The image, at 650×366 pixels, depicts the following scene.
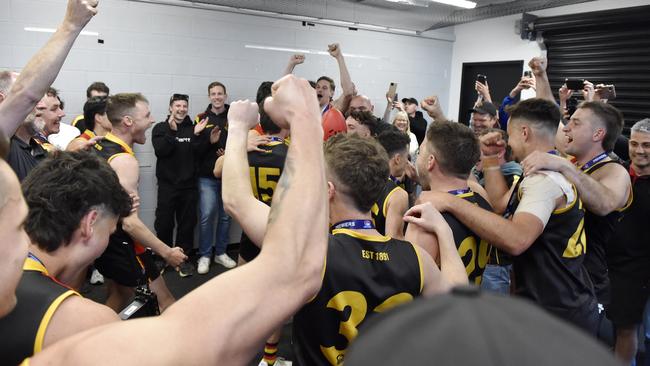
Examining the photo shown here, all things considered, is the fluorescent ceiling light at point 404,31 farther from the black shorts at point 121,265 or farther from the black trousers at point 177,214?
the black shorts at point 121,265

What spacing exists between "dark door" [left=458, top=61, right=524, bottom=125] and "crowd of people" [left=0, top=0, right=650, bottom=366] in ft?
10.7

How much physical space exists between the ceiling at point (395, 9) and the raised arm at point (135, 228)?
3444mm

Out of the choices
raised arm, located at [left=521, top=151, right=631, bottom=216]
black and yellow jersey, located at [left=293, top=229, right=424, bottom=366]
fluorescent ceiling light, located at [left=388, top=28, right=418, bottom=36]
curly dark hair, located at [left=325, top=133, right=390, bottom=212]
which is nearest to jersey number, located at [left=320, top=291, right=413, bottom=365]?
black and yellow jersey, located at [left=293, top=229, right=424, bottom=366]

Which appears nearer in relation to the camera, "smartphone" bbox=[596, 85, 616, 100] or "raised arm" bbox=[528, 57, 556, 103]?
"raised arm" bbox=[528, 57, 556, 103]

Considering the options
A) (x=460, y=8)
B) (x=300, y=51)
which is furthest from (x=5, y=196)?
(x=460, y=8)

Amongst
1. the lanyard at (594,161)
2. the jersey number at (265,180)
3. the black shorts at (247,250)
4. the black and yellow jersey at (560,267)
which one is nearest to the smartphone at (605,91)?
the lanyard at (594,161)

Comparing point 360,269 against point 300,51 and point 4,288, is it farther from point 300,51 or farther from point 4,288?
point 300,51

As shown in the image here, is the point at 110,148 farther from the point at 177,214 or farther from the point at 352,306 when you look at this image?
the point at 177,214

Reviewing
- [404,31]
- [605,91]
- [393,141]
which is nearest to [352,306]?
[393,141]

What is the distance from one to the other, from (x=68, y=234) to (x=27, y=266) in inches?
12.7

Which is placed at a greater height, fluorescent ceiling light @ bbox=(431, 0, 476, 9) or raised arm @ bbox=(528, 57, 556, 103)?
fluorescent ceiling light @ bbox=(431, 0, 476, 9)

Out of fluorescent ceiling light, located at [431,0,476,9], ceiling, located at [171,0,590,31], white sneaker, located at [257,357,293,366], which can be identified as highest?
fluorescent ceiling light, located at [431,0,476,9]

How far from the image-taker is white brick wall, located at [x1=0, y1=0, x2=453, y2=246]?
5.14 meters

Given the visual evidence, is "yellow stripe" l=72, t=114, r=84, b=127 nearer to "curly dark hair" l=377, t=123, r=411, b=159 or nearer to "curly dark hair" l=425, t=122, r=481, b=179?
"curly dark hair" l=377, t=123, r=411, b=159
